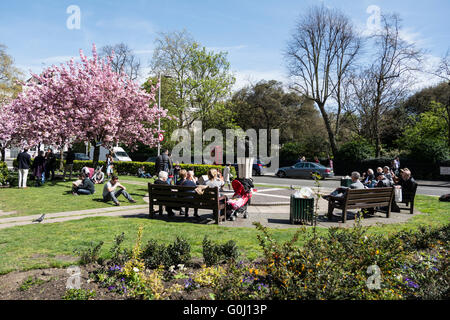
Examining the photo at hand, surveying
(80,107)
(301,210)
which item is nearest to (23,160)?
(80,107)

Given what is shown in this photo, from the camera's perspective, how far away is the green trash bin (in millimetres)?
7730

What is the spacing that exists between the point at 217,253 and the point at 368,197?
542cm

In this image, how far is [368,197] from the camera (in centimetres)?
856

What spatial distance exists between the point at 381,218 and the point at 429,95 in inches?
1575

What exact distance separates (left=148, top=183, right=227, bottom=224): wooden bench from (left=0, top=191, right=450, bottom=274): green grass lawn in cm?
54

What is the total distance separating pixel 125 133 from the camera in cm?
1794

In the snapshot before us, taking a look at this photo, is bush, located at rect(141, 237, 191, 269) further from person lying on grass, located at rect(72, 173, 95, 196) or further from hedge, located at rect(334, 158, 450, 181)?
hedge, located at rect(334, 158, 450, 181)

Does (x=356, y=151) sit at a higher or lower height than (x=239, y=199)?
higher

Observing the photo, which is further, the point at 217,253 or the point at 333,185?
the point at 333,185

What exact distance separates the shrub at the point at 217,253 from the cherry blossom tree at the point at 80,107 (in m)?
12.9

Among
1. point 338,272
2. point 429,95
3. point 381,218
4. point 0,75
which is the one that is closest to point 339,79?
point 429,95

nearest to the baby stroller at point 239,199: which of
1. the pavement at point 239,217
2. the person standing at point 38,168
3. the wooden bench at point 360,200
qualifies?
the pavement at point 239,217

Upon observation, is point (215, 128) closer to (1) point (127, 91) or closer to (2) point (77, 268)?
(1) point (127, 91)

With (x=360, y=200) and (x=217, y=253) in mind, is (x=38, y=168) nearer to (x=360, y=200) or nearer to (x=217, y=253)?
(x=217, y=253)
